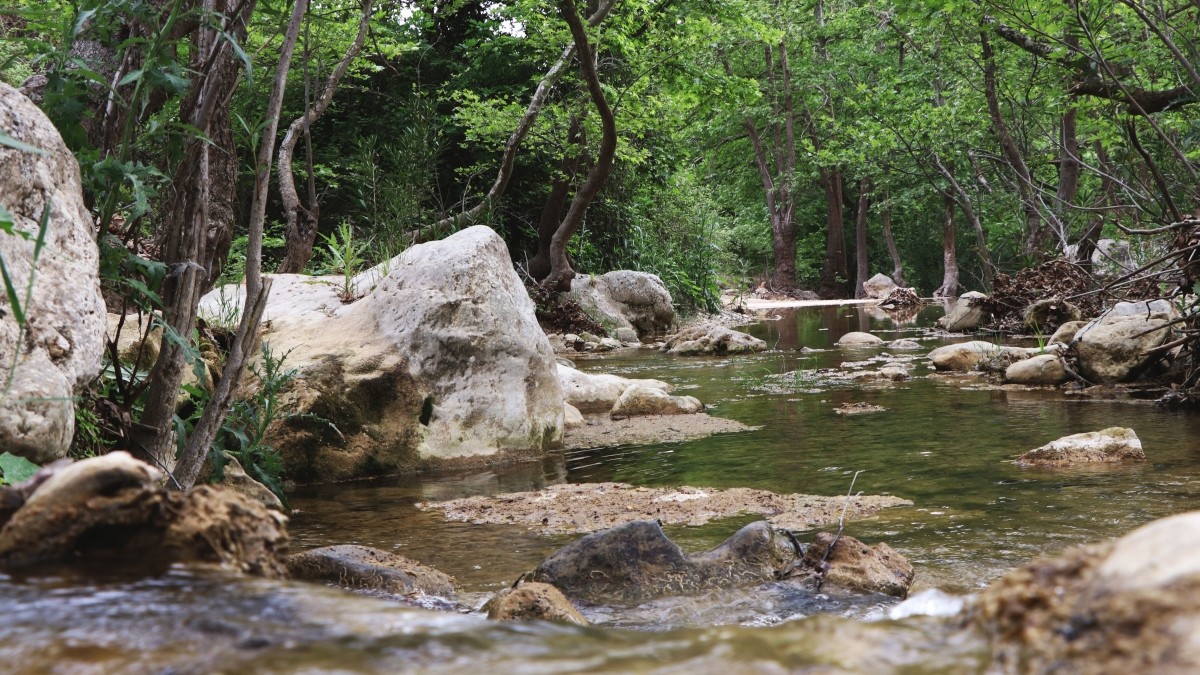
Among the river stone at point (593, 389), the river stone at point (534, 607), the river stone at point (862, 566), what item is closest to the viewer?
the river stone at point (534, 607)

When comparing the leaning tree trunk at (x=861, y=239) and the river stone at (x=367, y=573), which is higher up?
the leaning tree trunk at (x=861, y=239)

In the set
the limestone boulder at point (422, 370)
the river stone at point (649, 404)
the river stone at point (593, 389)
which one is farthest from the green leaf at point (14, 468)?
the river stone at point (593, 389)

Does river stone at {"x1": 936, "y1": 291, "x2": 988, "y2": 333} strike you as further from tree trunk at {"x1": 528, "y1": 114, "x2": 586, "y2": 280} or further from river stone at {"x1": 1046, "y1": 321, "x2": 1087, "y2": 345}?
tree trunk at {"x1": 528, "y1": 114, "x2": 586, "y2": 280}

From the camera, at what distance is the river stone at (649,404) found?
8727 millimetres

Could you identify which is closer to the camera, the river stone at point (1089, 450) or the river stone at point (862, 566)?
the river stone at point (862, 566)

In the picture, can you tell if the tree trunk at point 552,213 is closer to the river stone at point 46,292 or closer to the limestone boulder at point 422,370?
the limestone boulder at point 422,370

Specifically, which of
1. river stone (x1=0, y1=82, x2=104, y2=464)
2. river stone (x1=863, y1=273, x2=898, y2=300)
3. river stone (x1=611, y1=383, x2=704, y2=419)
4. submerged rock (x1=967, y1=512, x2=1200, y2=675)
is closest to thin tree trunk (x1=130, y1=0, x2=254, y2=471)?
river stone (x1=0, y1=82, x2=104, y2=464)

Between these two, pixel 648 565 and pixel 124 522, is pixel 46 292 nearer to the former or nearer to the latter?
pixel 124 522

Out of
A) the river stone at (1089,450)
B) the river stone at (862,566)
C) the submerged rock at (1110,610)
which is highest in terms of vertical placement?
the submerged rock at (1110,610)

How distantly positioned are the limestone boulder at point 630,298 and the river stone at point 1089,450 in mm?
12424

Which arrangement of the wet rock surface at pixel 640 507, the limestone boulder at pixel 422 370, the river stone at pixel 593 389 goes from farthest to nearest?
the river stone at pixel 593 389 < the limestone boulder at pixel 422 370 < the wet rock surface at pixel 640 507

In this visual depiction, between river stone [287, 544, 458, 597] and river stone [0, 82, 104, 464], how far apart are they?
3.38ft

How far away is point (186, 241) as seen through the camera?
3564mm

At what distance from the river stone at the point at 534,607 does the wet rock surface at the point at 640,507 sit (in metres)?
1.64
